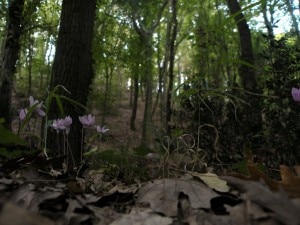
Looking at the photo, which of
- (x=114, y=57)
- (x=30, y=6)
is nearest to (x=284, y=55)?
(x=30, y=6)

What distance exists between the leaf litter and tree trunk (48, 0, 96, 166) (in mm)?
2517

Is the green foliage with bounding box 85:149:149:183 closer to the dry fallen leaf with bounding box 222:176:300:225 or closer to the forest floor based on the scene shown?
the forest floor

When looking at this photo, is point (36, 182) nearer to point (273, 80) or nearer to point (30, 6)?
point (273, 80)

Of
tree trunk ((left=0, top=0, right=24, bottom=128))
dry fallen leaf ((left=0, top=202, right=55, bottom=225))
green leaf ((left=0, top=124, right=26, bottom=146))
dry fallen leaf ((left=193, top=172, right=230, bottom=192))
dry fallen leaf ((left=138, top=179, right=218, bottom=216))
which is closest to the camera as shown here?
dry fallen leaf ((left=0, top=202, right=55, bottom=225))

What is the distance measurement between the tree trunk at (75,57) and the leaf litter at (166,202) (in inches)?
99.1

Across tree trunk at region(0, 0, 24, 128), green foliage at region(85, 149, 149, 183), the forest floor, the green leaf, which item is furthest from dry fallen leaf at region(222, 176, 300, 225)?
tree trunk at region(0, 0, 24, 128)

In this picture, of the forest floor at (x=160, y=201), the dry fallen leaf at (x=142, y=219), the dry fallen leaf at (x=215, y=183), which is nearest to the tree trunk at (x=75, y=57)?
the forest floor at (x=160, y=201)

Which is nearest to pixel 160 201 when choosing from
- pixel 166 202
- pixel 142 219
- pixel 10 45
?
pixel 166 202

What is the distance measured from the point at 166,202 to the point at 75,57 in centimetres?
319

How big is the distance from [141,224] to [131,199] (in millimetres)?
445

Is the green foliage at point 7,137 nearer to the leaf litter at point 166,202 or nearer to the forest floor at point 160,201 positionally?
the forest floor at point 160,201

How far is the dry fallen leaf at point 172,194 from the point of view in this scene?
1165 mm

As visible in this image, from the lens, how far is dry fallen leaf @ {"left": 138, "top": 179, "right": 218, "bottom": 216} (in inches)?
45.9

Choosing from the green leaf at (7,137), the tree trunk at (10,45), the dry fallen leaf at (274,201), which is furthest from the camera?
the tree trunk at (10,45)
